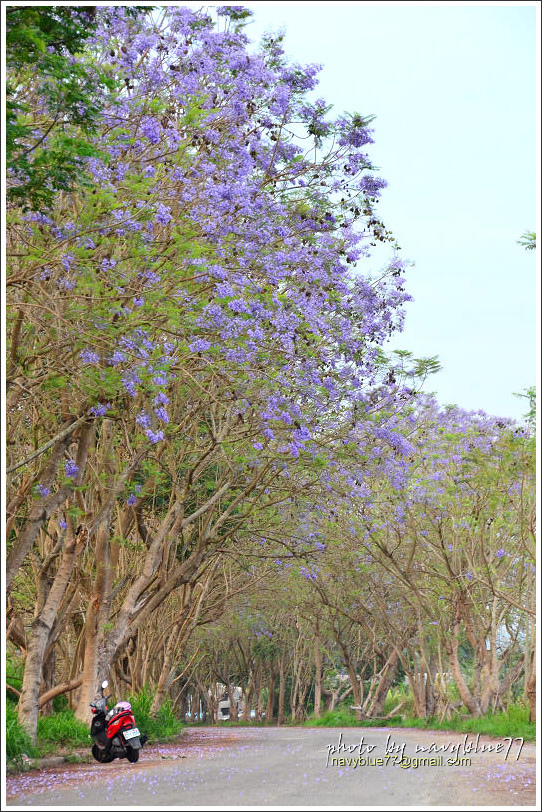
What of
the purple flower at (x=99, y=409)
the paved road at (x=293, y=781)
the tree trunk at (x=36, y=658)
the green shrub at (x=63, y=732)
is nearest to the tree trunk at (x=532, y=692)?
the paved road at (x=293, y=781)

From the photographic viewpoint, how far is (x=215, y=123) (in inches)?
427

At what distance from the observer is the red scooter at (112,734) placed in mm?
13438

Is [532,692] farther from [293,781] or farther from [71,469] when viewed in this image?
[71,469]

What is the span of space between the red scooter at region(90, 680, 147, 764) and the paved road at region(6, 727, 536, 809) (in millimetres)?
221

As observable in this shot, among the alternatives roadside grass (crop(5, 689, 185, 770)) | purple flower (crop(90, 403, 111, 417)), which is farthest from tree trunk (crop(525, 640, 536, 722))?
purple flower (crop(90, 403, 111, 417))

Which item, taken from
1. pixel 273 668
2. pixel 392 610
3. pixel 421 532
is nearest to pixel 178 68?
pixel 421 532

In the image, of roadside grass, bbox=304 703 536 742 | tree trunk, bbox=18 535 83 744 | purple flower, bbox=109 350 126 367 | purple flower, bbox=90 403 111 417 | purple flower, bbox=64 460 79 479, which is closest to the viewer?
purple flower, bbox=109 350 126 367

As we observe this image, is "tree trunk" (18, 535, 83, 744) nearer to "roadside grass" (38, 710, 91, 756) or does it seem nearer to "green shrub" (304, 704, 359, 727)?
"roadside grass" (38, 710, 91, 756)

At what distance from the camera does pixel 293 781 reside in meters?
11.2

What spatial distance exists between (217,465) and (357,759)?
6328 mm

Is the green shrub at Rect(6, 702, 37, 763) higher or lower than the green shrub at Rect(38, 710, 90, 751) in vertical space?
higher

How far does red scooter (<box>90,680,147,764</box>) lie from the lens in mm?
13438

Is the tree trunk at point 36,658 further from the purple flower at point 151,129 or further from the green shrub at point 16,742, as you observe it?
the purple flower at point 151,129

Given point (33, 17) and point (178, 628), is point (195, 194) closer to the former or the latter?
point (33, 17)
